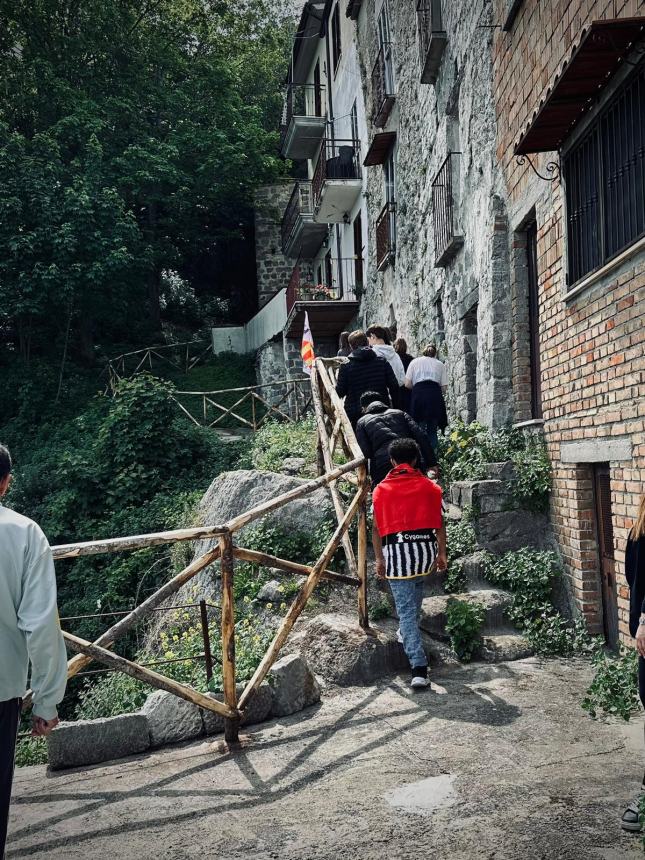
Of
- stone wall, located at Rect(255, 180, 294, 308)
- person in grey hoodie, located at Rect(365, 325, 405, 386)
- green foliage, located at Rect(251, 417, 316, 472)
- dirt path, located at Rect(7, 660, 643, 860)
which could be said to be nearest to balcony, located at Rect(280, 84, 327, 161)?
stone wall, located at Rect(255, 180, 294, 308)

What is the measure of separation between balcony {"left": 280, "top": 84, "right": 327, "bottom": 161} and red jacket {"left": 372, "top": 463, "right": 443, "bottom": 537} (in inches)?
725

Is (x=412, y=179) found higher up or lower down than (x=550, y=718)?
higher up

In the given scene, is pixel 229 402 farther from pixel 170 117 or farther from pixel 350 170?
pixel 170 117

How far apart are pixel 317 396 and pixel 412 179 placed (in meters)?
5.51

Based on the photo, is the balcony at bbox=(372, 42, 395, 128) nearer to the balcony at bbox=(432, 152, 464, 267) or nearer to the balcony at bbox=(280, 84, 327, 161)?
the balcony at bbox=(432, 152, 464, 267)

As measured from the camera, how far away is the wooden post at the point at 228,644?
4711 millimetres

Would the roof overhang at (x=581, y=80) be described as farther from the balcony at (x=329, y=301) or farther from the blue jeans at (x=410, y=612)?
the balcony at (x=329, y=301)

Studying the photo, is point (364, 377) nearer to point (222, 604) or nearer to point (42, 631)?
point (222, 604)

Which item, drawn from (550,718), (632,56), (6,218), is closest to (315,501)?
(550,718)

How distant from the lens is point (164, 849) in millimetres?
3395

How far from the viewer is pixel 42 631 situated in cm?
299

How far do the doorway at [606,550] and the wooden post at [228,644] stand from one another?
302cm

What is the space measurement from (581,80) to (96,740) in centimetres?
519

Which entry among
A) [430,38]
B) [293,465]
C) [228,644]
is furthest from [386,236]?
[228,644]
